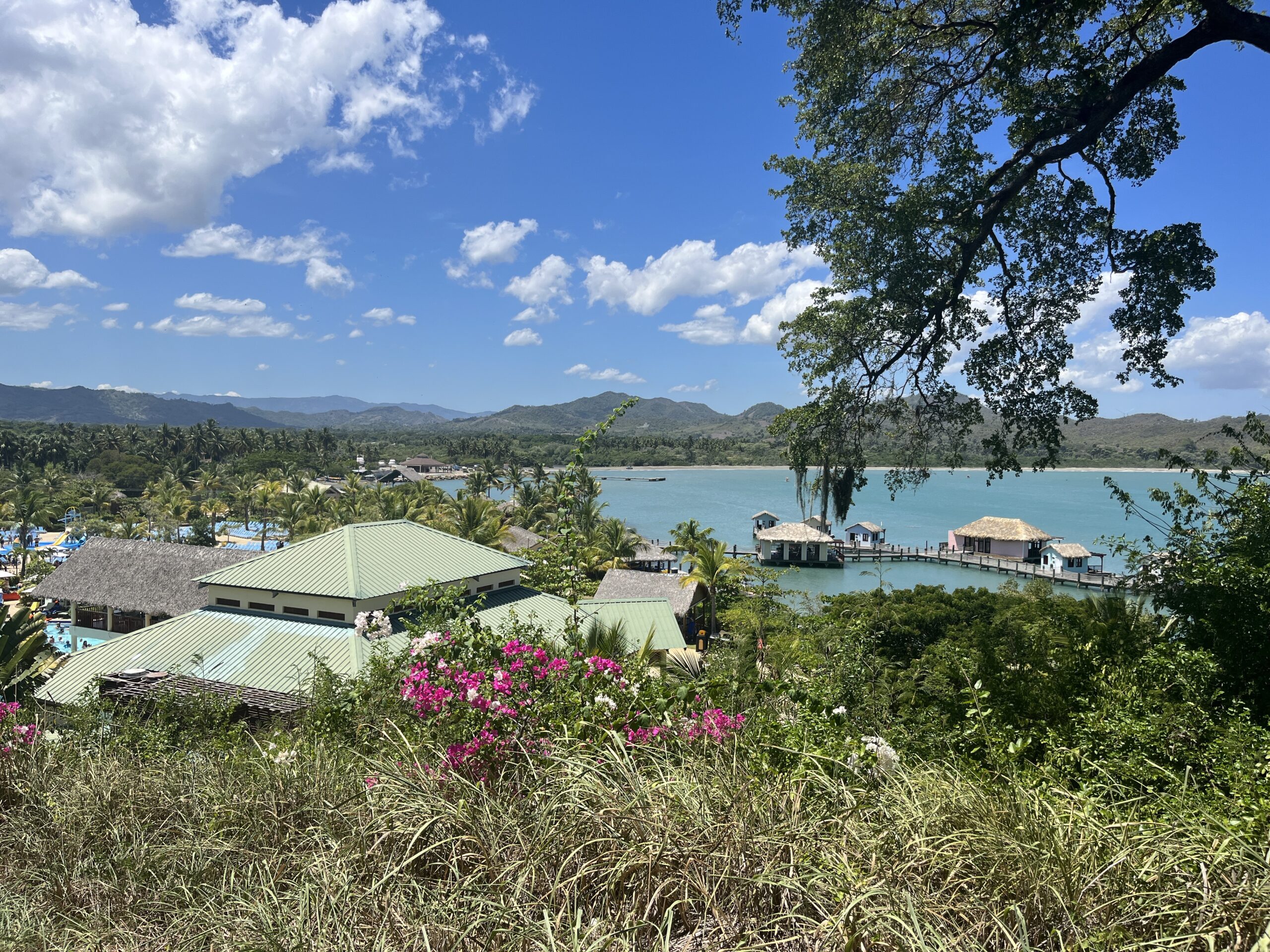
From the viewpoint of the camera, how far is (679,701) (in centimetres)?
415

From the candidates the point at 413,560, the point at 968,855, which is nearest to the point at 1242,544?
the point at 968,855

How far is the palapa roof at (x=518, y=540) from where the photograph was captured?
36156 millimetres

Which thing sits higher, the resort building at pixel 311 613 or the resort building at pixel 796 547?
the resort building at pixel 311 613

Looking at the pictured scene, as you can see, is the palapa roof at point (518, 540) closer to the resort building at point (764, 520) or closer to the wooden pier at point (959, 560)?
the wooden pier at point (959, 560)

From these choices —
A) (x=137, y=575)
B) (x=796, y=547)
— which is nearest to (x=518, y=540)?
(x=137, y=575)

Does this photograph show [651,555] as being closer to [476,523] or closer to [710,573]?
[476,523]

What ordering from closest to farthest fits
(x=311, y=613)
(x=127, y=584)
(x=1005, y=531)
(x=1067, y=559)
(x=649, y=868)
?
(x=649, y=868), (x=311, y=613), (x=127, y=584), (x=1067, y=559), (x=1005, y=531)

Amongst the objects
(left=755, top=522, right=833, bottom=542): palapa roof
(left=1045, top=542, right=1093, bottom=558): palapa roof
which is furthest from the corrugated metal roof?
(left=1045, top=542, right=1093, bottom=558): palapa roof

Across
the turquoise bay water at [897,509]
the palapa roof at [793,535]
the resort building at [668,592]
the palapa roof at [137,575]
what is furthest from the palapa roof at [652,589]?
the palapa roof at [793,535]

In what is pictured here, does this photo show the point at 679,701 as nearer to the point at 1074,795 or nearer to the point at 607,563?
the point at 1074,795

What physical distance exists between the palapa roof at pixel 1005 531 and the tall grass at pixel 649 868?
52.9 meters

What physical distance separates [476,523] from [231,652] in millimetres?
21187

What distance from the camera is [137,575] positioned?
26219 mm

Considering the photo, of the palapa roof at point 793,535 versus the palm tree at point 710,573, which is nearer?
the palm tree at point 710,573
